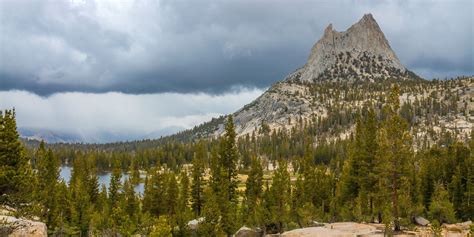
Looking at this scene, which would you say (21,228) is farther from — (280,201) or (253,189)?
(253,189)

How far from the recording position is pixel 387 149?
5153 cm

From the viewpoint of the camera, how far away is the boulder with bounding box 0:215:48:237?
34.2 m

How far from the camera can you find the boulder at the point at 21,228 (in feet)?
112

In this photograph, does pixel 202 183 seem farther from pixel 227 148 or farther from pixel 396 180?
pixel 396 180

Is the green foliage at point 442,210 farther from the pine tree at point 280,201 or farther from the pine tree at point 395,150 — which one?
the pine tree at point 280,201

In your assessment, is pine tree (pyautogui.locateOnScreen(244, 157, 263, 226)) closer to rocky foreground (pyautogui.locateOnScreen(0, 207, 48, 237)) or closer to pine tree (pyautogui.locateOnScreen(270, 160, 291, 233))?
pine tree (pyautogui.locateOnScreen(270, 160, 291, 233))

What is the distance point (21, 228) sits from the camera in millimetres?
35000

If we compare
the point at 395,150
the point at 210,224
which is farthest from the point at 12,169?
the point at 395,150

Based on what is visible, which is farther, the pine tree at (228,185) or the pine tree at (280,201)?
the pine tree at (280,201)

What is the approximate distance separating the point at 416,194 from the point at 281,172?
28.1 m

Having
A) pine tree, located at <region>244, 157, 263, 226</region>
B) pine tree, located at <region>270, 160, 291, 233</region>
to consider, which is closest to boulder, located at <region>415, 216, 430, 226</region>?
pine tree, located at <region>270, 160, 291, 233</region>

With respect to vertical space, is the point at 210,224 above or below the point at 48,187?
below

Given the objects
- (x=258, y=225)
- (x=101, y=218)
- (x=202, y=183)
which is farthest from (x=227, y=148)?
(x=101, y=218)

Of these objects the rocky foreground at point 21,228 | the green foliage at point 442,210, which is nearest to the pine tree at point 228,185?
the green foliage at point 442,210
